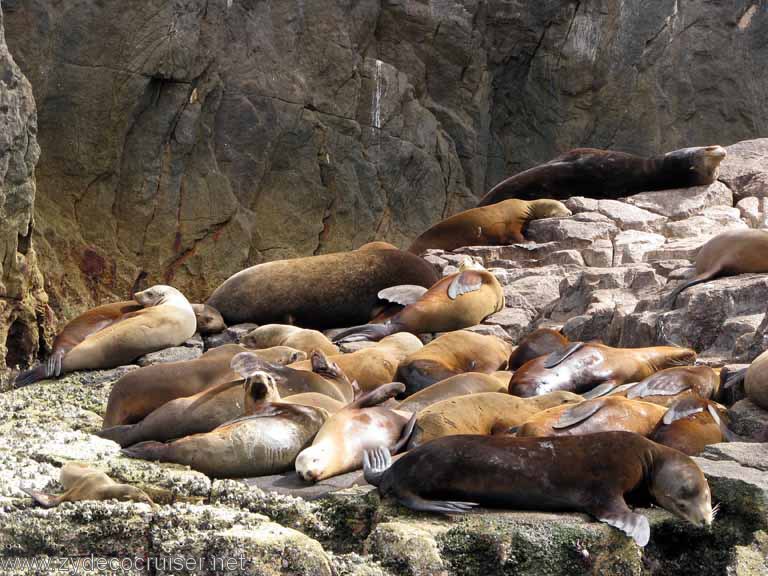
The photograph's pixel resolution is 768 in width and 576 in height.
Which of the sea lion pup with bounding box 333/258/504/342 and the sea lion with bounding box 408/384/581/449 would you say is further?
the sea lion pup with bounding box 333/258/504/342

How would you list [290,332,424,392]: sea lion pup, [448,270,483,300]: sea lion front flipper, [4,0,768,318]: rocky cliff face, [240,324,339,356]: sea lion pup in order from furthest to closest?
1. [4,0,768,318]: rocky cliff face
2. [448,270,483,300]: sea lion front flipper
3. [240,324,339,356]: sea lion pup
4. [290,332,424,392]: sea lion pup

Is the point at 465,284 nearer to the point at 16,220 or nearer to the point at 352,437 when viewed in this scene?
the point at 16,220

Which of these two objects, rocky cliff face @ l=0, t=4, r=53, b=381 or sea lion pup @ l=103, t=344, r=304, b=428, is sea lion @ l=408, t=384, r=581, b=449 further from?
rocky cliff face @ l=0, t=4, r=53, b=381

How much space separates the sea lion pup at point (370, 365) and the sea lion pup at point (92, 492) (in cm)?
206

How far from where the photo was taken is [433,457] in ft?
14.7

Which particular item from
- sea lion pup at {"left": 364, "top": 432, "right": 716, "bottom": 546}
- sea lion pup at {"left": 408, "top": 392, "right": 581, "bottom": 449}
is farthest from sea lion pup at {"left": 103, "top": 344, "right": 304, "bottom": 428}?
sea lion pup at {"left": 364, "top": 432, "right": 716, "bottom": 546}

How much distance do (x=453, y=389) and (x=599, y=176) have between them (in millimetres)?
6692

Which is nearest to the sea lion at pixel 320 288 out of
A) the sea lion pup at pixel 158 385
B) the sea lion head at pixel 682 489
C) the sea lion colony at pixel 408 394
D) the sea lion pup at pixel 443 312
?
the sea lion colony at pixel 408 394

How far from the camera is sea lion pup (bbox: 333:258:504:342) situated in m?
8.84

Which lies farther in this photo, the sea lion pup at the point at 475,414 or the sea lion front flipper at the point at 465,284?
the sea lion front flipper at the point at 465,284

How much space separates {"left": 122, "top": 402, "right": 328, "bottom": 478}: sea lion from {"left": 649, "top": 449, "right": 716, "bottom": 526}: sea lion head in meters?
1.60

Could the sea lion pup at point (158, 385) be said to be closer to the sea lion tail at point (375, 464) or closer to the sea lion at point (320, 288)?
the sea lion tail at point (375, 464)

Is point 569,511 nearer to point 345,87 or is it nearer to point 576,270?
point 576,270

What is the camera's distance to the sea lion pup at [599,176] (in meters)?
11.9
